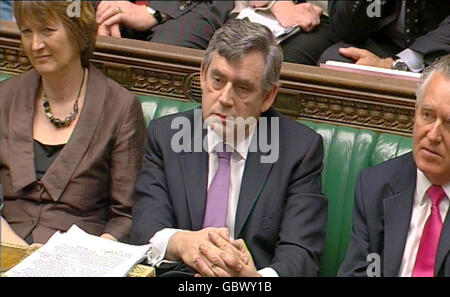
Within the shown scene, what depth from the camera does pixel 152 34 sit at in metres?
3.39

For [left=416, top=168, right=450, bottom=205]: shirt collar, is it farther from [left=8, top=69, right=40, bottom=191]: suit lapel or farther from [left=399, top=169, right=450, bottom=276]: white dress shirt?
[left=8, top=69, right=40, bottom=191]: suit lapel

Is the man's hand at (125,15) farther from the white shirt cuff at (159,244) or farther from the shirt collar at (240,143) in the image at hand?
the white shirt cuff at (159,244)

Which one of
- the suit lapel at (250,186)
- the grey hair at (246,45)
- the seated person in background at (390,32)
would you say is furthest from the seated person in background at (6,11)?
the suit lapel at (250,186)

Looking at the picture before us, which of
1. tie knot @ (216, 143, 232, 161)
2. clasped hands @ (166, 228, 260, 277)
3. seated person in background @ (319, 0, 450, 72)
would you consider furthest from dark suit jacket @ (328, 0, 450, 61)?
clasped hands @ (166, 228, 260, 277)

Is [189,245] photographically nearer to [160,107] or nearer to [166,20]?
[160,107]

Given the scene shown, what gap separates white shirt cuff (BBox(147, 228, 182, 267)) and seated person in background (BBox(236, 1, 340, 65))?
1.08 m

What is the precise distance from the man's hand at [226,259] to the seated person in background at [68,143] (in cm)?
41

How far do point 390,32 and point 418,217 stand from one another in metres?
1.17

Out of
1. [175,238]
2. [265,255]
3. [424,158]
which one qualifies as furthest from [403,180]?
[175,238]

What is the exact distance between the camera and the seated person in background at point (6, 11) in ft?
11.5

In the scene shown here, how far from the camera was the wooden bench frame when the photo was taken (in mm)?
2682

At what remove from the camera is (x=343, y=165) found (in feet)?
8.74

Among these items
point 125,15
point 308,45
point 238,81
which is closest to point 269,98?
point 238,81

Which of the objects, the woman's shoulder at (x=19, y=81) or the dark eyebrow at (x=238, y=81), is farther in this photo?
the woman's shoulder at (x=19, y=81)
